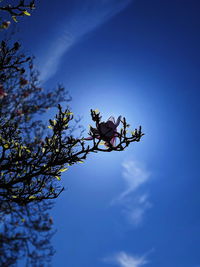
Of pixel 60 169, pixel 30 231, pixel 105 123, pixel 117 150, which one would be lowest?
pixel 117 150

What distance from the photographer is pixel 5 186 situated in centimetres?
327

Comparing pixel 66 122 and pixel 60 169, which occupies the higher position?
pixel 66 122

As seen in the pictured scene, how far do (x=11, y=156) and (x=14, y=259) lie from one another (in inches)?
259

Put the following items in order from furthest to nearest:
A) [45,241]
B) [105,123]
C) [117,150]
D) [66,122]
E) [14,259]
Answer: [45,241], [14,259], [66,122], [117,150], [105,123]

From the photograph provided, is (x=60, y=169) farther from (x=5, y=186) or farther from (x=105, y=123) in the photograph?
(x=105, y=123)

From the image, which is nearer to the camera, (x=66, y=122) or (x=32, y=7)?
(x=32, y=7)

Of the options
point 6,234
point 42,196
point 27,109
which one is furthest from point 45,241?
point 42,196

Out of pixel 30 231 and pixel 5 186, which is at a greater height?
pixel 30 231

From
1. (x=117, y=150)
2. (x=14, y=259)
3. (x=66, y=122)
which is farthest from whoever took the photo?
(x=14, y=259)

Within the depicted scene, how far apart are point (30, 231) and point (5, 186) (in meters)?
5.80

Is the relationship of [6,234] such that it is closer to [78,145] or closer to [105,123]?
[78,145]

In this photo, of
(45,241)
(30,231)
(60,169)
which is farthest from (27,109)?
(60,169)

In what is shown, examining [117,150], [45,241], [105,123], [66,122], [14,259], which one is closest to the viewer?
[105,123]

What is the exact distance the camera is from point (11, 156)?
11.3 feet
